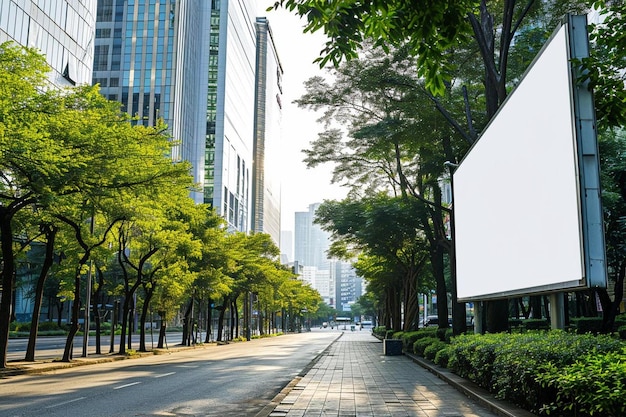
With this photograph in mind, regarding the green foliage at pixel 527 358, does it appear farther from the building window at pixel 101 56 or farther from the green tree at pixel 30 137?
the building window at pixel 101 56

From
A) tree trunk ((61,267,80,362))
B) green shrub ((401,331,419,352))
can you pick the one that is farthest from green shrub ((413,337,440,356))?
tree trunk ((61,267,80,362))

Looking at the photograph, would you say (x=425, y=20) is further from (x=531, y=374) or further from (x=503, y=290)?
(x=503, y=290)

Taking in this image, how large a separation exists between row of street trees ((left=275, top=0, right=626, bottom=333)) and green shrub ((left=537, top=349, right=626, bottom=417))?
4.12 m

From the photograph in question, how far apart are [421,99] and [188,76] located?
327 feet

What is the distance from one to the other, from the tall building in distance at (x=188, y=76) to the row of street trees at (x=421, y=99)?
6823 centimetres

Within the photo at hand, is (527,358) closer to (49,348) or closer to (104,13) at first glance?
(49,348)

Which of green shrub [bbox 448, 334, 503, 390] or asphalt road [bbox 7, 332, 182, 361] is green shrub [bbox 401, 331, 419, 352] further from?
asphalt road [bbox 7, 332, 182, 361]

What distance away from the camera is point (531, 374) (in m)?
9.91

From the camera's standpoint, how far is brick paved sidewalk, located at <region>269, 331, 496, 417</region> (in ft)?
39.1

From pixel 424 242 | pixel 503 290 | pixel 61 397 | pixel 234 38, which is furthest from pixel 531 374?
pixel 234 38

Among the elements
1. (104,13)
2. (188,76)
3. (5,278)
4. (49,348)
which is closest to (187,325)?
(49,348)

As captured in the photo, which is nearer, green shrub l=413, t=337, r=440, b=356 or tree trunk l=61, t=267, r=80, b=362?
tree trunk l=61, t=267, r=80, b=362

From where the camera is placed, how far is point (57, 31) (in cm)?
6175

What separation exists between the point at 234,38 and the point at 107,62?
33684 millimetres
